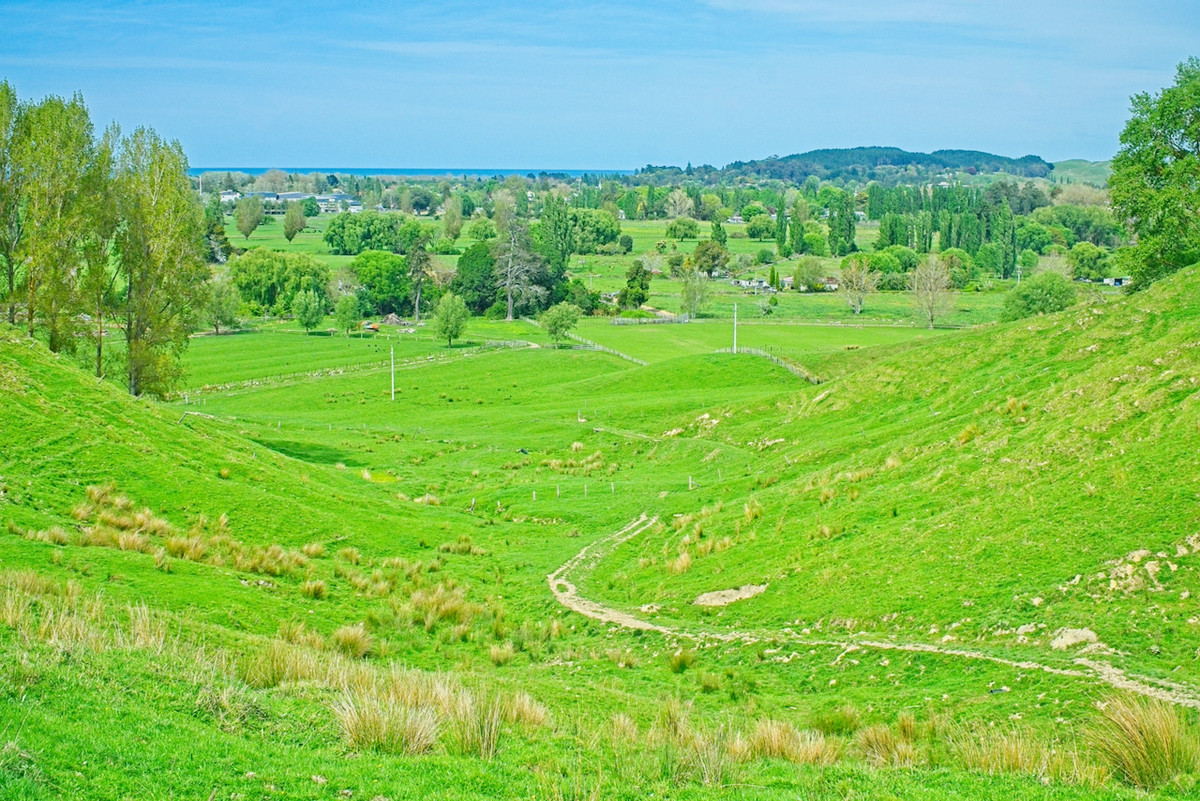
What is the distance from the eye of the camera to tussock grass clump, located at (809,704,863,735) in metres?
16.5

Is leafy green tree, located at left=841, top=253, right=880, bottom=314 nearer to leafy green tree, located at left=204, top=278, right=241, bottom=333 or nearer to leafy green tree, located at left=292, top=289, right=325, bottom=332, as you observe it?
leafy green tree, located at left=292, top=289, right=325, bottom=332

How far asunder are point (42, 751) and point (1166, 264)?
58319mm

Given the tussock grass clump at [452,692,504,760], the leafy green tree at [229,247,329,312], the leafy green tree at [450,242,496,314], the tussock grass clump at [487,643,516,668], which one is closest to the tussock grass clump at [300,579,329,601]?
the tussock grass clump at [487,643,516,668]

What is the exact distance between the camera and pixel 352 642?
67.0ft

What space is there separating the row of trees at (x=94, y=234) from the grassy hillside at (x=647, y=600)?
1497 centimetres

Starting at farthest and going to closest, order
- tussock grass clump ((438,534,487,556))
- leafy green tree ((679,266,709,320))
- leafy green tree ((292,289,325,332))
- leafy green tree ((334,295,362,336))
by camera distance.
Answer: leafy green tree ((679,266,709,320))
leafy green tree ((292,289,325,332))
leafy green tree ((334,295,362,336))
tussock grass clump ((438,534,487,556))

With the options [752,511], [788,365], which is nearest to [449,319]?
[788,365]

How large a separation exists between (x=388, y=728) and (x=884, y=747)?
23.4ft

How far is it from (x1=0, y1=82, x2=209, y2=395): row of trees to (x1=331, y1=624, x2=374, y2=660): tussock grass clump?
3488 cm

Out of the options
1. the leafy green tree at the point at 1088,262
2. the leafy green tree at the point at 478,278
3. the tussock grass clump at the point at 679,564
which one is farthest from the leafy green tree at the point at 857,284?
the tussock grass clump at the point at 679,564

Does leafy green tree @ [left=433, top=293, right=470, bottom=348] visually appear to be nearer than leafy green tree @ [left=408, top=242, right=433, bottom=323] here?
Yes

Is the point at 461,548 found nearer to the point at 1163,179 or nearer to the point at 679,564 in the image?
the point at 679,564

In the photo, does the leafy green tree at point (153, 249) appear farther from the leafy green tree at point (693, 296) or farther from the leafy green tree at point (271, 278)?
the leafy green tree at point (271, 278)

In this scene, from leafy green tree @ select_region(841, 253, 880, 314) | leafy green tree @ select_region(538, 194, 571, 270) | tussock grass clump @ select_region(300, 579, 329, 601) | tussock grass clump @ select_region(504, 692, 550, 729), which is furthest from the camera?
leafy green tree @ select_region(538, 194, 571, 270)
